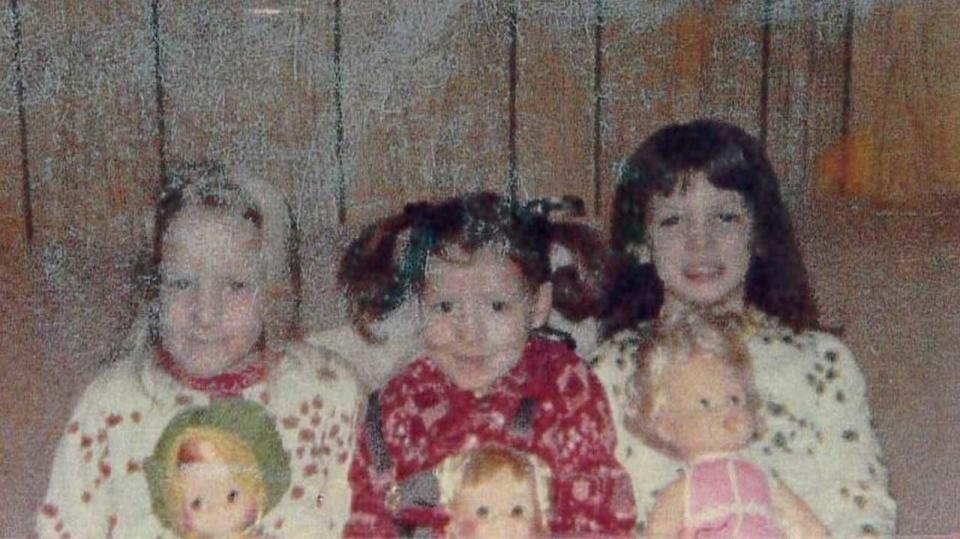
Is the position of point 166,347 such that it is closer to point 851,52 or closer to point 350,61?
point 350,61

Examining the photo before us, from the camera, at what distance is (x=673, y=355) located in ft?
5.17

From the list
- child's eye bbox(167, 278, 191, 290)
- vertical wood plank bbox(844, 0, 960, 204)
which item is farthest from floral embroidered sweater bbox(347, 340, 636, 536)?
vertical wood plank bbox(844, 0, 960, 204)

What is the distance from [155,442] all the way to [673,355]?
0.48 meters

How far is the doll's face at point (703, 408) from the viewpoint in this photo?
1.56 metres

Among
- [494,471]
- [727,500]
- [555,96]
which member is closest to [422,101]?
[555,96]

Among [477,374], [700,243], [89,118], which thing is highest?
[89,118]

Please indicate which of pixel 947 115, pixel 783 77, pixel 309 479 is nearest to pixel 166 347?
pixel 309 479

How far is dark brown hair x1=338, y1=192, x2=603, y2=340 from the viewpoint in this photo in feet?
5.08

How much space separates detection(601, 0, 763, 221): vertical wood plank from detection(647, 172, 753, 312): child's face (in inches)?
2.5

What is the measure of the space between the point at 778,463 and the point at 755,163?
10.9 inches

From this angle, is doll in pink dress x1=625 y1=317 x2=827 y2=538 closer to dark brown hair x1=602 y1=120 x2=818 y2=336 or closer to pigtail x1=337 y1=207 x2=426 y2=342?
dark brown hair x1=602 y1=120 x2=818 y2=336

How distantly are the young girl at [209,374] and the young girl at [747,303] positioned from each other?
27 cm

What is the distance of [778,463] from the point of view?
1.57 m

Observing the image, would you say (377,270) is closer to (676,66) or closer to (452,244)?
(452,244)
